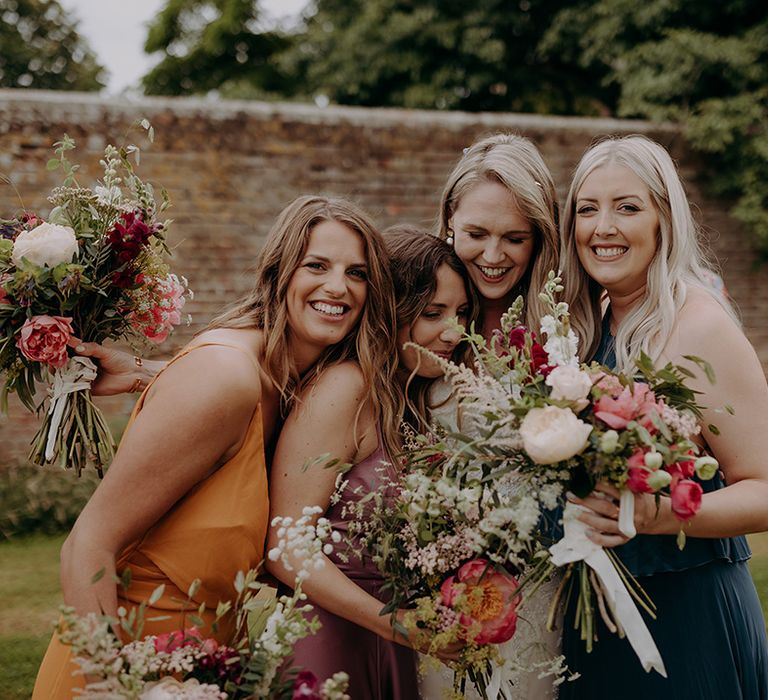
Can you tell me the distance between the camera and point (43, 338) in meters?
2.70

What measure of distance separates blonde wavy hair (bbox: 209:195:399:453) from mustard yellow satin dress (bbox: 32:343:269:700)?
0.97 ft

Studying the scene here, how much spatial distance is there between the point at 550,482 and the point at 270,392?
1.01 metres

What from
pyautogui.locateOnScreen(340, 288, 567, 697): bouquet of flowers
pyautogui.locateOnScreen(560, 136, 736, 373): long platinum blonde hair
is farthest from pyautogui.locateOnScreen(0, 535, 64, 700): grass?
pyautogui.locateOnScreen(560, 136, 736, 373): long platinum blonde hair

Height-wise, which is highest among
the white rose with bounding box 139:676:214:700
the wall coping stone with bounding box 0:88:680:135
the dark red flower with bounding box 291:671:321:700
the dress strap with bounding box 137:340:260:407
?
the wall coping stone with bounding box 0:88:680:135

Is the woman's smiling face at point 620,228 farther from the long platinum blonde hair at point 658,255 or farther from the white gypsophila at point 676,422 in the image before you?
the white gypsophila at point 676,422

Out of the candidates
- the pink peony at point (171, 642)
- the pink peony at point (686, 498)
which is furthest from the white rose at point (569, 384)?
the pink peony at point (171, 642)

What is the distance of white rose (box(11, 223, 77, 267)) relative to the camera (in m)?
2.63

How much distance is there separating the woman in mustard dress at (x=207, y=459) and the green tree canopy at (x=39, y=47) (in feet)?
68.7

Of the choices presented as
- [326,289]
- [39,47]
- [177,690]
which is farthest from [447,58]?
[177,690]

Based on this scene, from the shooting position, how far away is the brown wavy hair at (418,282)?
319 centimetres

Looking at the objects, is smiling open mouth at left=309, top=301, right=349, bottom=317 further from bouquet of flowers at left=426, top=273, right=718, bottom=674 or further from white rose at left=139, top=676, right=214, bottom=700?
white rose at left=139, top=676, right=214, bottom=700

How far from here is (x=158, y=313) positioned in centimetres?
309

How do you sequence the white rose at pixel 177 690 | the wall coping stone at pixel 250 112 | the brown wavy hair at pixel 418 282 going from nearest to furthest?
the white rose at pixel 177 690
the brown wavy hair at pixel 418 282
the wall coping stone at pixel 250 112

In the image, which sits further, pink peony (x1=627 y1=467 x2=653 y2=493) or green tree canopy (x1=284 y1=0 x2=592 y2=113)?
green tree canopy (x1=284 y1=0 x2=592 y2=113)
